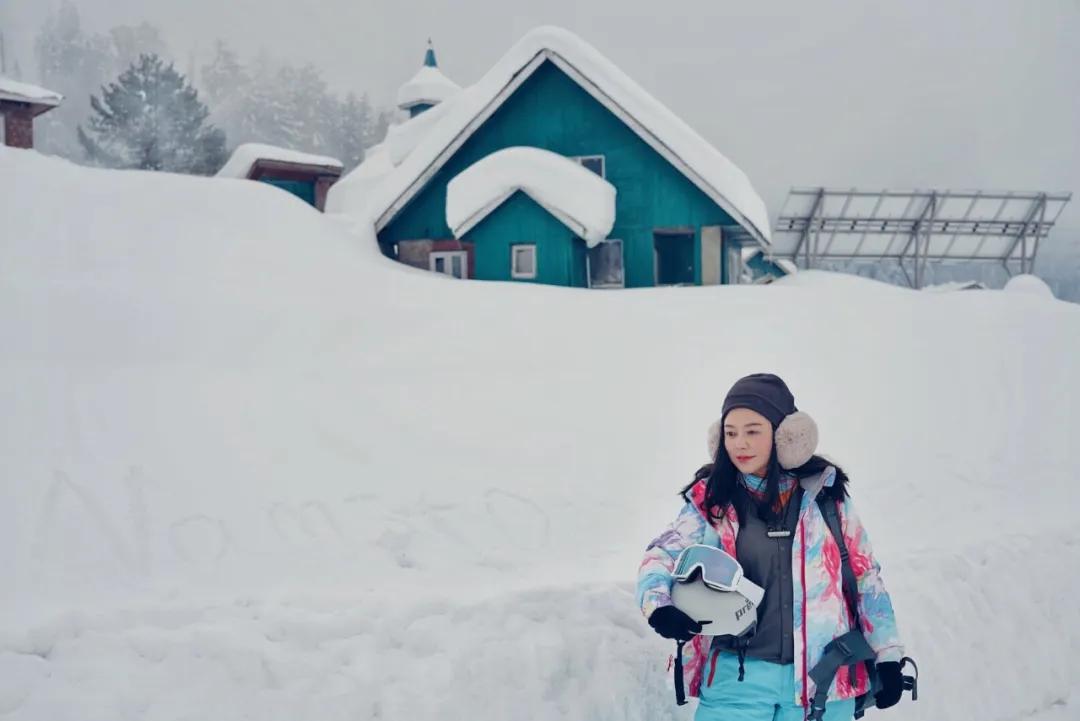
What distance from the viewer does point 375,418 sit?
6.88m

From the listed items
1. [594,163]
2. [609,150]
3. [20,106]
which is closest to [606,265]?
[594,163]

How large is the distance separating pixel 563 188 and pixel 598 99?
1.52 metres

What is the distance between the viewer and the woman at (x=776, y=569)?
3.48m

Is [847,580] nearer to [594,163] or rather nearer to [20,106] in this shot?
[594,163]

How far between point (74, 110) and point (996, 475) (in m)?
41.1

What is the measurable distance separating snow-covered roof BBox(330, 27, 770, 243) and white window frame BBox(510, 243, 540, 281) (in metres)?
1.99

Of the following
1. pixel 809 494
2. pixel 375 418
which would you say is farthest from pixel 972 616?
pixel 375 418

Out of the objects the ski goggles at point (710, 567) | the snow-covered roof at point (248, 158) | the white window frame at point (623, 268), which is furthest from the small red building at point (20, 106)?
the ski goggles at point (710, 567)

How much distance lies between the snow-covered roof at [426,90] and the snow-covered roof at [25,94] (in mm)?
9256

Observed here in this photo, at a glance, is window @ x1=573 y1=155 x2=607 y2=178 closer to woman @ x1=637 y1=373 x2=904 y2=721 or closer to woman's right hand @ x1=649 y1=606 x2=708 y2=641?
woman @ x1=637 y1=373 x2=904 y2=721

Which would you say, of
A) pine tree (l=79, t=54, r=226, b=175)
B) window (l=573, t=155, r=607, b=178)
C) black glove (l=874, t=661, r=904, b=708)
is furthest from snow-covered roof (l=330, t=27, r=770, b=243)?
pine tree (l=79, t=54, r=226, b=175)

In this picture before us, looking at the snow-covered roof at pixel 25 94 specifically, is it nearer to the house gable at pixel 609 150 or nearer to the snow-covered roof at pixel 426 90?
the snow-covered roof at pixel 426 90

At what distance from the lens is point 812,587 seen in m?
3.49

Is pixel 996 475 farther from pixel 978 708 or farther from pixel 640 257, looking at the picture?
pixel 640 257
